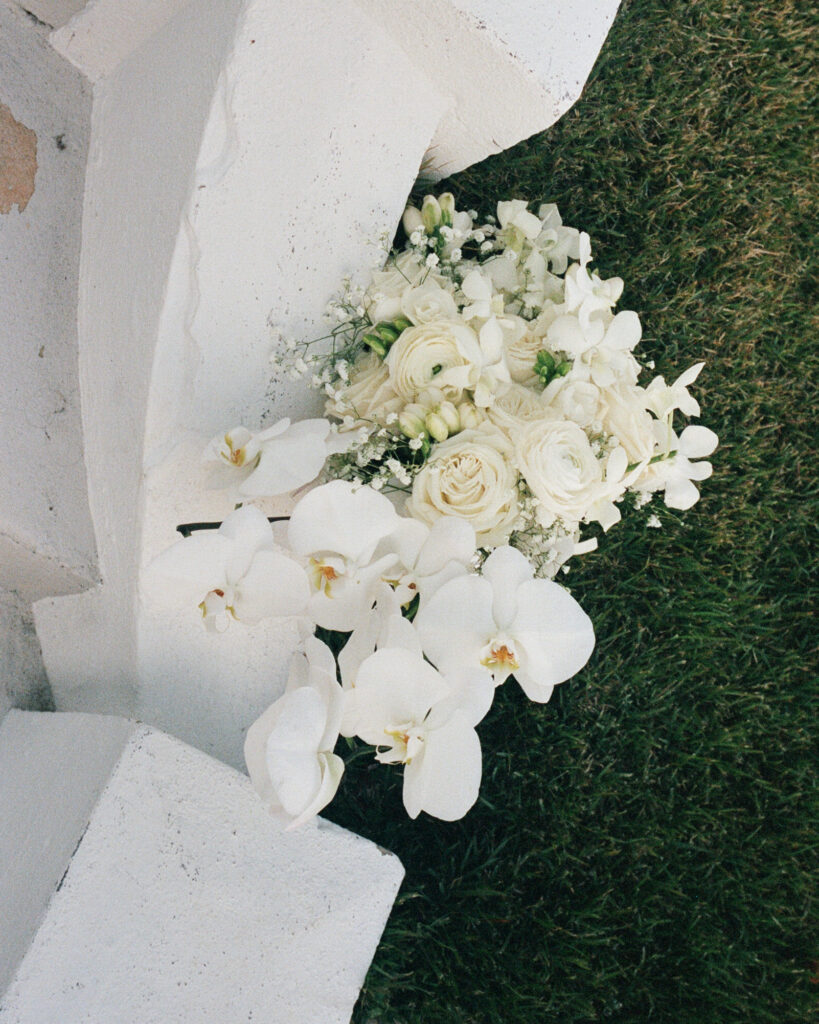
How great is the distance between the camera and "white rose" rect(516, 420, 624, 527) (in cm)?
124

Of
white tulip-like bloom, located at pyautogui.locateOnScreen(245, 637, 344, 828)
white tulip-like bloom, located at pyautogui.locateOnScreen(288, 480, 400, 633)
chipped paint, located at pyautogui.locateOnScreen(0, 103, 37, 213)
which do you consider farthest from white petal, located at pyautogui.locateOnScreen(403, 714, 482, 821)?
chipped paint, located at pyautogui.locateOnScreen(0, 103, 37, 213)

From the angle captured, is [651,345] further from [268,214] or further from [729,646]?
[268,214]

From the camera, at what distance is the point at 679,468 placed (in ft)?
5.09

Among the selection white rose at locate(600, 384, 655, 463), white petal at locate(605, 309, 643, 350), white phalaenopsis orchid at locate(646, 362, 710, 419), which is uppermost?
white petal at locate(605, 309, 643, 350)

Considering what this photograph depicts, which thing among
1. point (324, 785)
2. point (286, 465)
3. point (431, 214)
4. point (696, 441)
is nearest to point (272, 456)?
point (286, 465)

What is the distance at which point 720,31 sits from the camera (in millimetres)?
2309

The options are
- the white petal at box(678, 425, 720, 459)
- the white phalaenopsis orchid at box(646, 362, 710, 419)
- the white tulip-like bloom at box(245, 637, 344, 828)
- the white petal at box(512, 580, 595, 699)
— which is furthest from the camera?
the white petal at box(678, 425, 720, 459)

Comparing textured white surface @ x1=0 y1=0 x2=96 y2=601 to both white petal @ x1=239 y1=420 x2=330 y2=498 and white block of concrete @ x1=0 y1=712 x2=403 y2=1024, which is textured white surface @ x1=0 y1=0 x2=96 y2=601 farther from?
white petal @ x1=239 y1=420 x2=330 y2=498

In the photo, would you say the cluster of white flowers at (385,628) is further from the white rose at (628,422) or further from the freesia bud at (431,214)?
the freesia bud at (431,214)

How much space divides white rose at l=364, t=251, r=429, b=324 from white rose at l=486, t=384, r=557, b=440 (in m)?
0.23

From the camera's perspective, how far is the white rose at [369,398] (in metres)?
1.37

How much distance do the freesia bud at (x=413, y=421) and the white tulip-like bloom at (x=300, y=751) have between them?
1.26 ft

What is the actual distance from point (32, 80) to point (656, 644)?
6.07 feet

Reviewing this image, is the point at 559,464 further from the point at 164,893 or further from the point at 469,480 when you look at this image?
the point at 164,893
